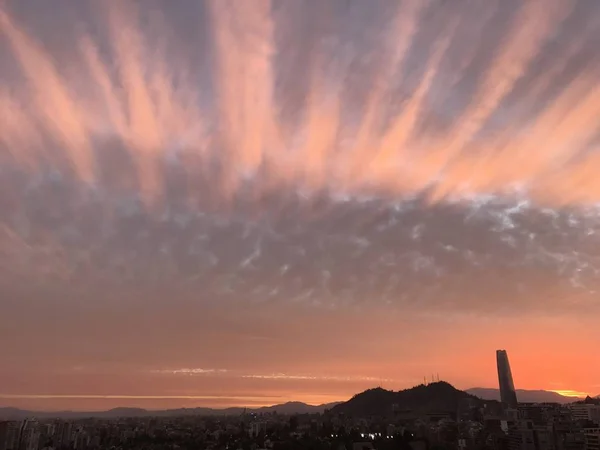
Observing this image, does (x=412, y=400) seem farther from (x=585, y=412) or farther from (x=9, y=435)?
(x=9, y=435)

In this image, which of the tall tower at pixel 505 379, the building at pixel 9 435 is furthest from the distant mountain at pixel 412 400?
the building at pixel 9 435

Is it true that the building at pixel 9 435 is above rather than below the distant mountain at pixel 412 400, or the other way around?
below

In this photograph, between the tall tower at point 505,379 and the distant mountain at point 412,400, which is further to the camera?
the tall tower at point 505,379

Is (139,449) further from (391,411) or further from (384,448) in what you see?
(391,411)

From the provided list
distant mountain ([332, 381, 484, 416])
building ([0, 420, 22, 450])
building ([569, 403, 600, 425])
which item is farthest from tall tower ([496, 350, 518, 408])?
building ([0, 420, 22, 450])

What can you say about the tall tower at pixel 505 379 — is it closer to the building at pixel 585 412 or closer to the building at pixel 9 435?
the building at pixel 585 412

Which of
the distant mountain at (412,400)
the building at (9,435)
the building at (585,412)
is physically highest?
the distant mountain at (412,400)
